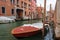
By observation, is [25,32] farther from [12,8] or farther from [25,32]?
[12,8]

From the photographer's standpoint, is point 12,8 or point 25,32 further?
point 12,8

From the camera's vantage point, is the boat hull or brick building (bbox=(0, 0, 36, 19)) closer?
the boat hull

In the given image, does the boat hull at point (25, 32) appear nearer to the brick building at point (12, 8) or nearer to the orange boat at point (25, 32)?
the orange boat at point (25, 32)

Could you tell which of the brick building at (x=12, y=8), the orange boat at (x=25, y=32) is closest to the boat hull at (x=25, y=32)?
the orange boat at (x=25, y=32)

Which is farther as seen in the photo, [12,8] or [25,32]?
[12,8]

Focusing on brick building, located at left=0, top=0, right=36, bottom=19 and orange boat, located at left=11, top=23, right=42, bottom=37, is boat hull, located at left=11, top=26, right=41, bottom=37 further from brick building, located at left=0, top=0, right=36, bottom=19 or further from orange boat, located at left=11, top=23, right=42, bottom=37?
brick building, located at left=0, top=0, right=36, bottom=19

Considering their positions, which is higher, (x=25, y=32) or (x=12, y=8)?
(x=12, y=8)

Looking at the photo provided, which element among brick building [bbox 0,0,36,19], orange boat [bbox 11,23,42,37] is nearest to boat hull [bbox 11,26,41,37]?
orange boat [bbox 11,23,42,37]

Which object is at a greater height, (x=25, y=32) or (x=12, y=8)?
(x=12, y=8)

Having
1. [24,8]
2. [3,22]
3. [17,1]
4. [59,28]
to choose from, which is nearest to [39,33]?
[59,28]

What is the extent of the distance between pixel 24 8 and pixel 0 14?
493 inches

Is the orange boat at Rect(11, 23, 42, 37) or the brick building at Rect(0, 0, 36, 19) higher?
the brick building at Rect(0, 0, 36, 19)

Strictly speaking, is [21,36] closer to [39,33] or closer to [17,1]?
[39,33]

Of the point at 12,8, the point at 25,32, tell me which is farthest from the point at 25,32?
the point at 12,8
